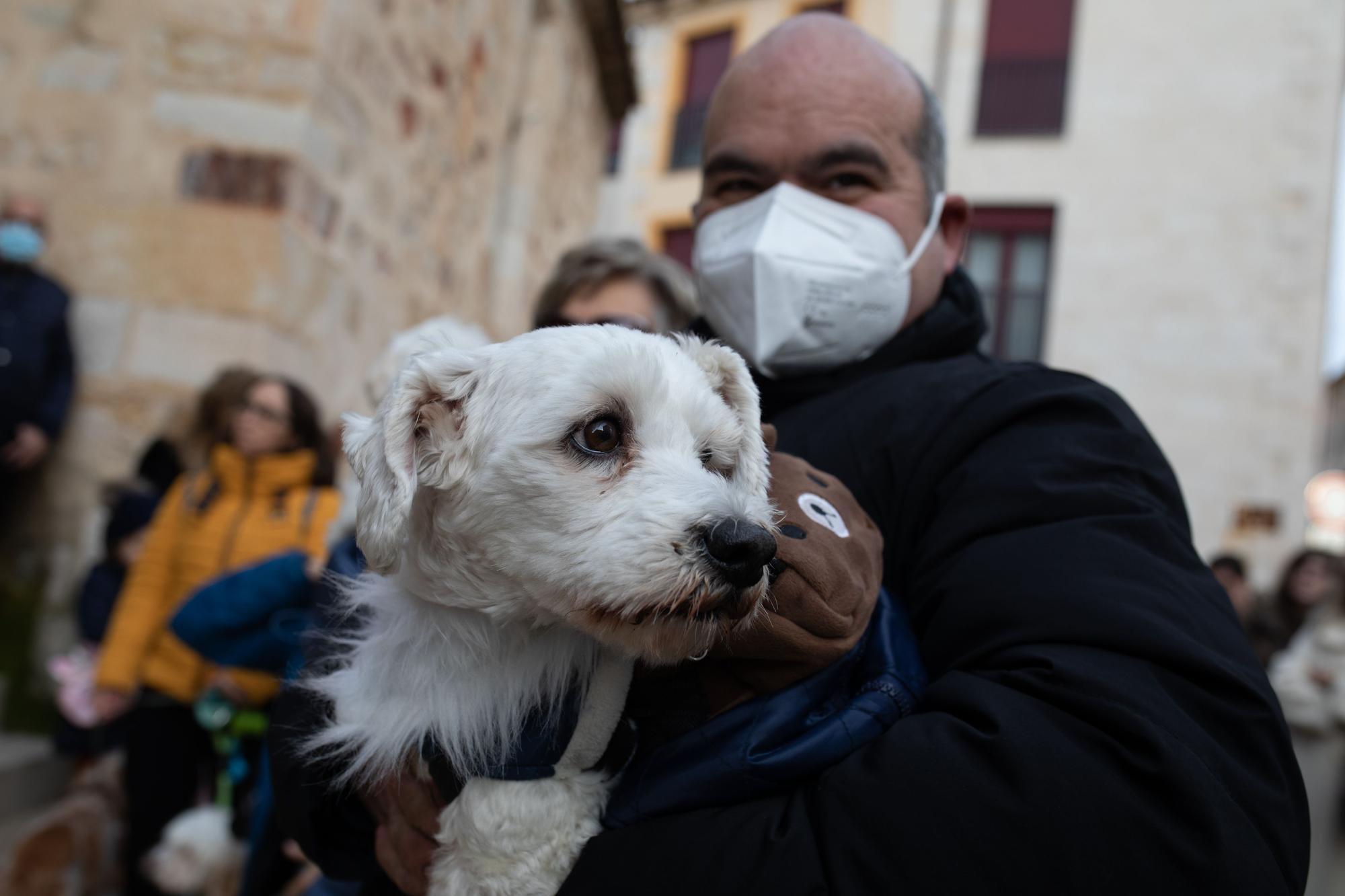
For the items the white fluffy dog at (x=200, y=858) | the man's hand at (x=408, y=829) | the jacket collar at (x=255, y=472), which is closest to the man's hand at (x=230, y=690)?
the white fluffy dog at (x=200, y=858)

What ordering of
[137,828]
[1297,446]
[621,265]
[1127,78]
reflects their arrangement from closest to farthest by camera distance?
[621,265], [137,828], [1297,446], [1127,78]

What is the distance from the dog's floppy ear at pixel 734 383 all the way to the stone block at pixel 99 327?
4260 mm

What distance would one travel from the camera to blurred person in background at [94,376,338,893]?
12.3ft

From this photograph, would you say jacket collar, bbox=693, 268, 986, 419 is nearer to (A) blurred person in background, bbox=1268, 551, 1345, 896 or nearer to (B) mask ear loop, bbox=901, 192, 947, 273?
(B) mask ear loop, bbox=901, 192, 947, 273

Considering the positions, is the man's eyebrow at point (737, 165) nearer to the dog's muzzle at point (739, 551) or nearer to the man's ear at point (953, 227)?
the man's ear at point (953, 227)

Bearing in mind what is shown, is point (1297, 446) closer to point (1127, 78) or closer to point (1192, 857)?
point (1127, 78)

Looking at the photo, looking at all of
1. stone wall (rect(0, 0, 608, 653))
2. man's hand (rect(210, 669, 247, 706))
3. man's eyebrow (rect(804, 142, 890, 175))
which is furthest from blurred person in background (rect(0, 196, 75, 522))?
man's eyebrow (rect(804, 142, 890, 175))

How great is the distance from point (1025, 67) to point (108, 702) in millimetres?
16148

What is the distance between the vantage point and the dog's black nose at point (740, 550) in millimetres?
1183

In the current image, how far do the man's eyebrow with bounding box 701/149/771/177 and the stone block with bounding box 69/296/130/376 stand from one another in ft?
12.6

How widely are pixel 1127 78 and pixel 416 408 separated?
16433 millimetres

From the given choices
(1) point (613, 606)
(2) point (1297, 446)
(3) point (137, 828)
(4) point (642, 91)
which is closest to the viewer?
(1) point (613, 606)

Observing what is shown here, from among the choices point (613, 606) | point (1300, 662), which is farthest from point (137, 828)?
point (1300, 662)

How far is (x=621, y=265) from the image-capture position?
3031 mm
